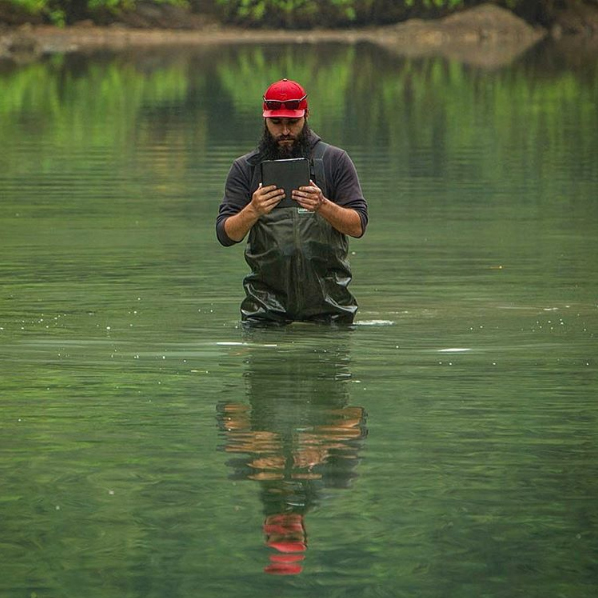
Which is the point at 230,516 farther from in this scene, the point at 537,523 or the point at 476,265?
the point at 476,265

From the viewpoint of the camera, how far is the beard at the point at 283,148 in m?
8.80

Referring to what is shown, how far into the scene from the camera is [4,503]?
19.2ft

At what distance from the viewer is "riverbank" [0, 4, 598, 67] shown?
60.0 m

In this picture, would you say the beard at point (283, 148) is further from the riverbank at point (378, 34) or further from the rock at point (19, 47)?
the riverbank at point (378, 34)

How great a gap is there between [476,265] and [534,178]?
6.28 meters

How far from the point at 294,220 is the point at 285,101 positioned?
1.94ft

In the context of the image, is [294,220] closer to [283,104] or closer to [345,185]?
[345,185]

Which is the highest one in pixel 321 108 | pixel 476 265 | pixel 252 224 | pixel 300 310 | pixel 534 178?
pixel 252 224

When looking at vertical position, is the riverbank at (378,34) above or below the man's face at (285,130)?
below

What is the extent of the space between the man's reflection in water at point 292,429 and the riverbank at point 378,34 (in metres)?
49.2

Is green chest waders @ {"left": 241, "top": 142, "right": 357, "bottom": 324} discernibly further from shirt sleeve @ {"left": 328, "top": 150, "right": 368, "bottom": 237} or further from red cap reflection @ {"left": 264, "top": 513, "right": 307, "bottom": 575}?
red cap reflection @ {"left": 264, "top": 513, "right": 307, "bottom": 575}

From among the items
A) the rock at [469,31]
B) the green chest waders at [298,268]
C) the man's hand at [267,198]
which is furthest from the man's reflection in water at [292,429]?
the rock at [469,31]

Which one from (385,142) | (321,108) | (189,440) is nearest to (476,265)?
(189,440)

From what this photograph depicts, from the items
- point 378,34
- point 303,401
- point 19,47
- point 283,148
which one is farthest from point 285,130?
point 378,34
